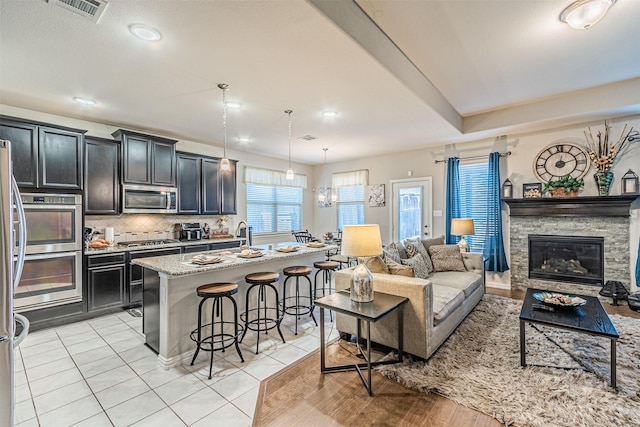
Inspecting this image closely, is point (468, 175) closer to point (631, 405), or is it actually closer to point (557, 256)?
point (557, 256)

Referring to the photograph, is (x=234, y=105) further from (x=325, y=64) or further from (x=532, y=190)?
(x=532, y=190)

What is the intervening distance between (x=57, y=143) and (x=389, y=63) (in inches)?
161

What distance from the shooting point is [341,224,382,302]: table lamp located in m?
2.48

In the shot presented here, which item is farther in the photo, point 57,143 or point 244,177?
point 244,177

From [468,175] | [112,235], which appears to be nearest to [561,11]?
[468,175]

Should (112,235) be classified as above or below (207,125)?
below

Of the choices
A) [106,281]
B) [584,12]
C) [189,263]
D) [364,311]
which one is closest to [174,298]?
[189,263]

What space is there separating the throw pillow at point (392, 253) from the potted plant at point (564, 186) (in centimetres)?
297

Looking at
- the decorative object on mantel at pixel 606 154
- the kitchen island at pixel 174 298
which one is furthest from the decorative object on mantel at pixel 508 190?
the kitchen island at pixel 174 298

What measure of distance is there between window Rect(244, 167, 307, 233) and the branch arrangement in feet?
18.8

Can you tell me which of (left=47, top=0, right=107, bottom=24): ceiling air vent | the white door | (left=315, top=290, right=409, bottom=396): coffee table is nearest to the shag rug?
(left=315, top=290, right=409, bottom=396): coffee table

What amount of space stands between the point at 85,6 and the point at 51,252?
2.93m

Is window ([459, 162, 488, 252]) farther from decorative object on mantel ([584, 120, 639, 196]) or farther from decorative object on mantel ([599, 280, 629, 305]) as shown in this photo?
decorative object on mantel ([599, 280, 629, 305])

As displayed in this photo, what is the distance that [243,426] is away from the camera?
195 cm
